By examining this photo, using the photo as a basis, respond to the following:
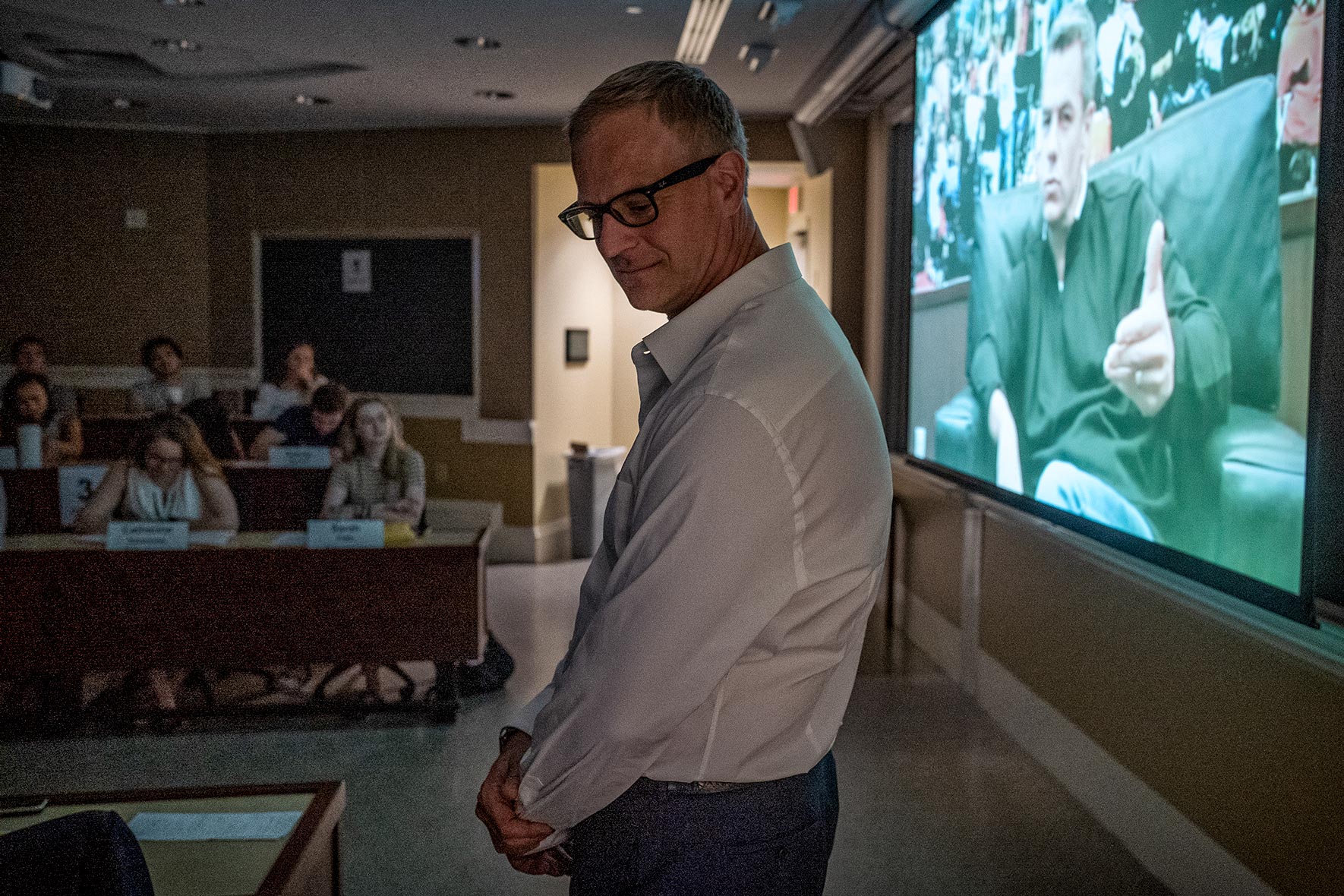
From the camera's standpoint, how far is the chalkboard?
26.1 ft

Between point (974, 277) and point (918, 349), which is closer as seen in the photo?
point (974, 277)

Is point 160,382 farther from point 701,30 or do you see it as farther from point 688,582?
point 688,582

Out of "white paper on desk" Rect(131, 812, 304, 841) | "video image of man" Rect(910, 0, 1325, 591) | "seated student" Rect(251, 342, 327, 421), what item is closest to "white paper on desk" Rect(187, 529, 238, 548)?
"seated student" Rect(251, 342, 327, 421)

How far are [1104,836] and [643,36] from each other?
4.11 meters

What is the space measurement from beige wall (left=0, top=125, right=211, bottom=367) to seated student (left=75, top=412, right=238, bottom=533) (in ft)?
14.2

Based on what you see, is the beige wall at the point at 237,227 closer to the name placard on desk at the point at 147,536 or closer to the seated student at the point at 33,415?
the seated student at the point at 33,415

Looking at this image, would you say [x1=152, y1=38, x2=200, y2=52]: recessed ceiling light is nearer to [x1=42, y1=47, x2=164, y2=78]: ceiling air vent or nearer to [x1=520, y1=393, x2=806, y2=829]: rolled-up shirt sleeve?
[x1=42, y1=47, x2=164, y2=78]: ceiling air vent

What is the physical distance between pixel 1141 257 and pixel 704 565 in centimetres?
220

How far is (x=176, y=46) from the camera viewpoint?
5.83 metres

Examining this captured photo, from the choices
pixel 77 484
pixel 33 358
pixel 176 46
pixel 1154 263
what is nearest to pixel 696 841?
pixel 1154 263

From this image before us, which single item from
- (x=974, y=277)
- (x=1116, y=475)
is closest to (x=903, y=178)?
(x=974, y=277)

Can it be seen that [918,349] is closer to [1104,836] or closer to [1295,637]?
[1104,836]

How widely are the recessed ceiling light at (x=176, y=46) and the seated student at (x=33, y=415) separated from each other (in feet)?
6.10

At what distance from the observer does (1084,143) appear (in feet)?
10.1
